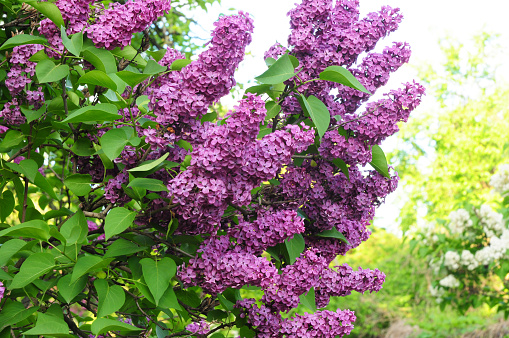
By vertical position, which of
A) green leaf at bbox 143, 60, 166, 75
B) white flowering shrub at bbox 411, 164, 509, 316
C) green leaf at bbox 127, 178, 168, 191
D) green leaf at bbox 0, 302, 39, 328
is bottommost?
green leaf at bbox 0, 302, 39, 328

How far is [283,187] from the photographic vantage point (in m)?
1.68

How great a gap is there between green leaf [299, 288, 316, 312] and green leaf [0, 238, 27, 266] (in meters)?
0.93

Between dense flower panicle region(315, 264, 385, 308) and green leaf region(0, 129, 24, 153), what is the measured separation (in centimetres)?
127

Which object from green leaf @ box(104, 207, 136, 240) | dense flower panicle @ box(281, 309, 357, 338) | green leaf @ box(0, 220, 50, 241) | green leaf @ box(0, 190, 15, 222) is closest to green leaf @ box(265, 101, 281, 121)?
green leaf @ box(104, 207, 136, 240)

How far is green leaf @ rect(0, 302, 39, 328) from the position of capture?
147 cm

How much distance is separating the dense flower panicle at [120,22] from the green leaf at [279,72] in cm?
46

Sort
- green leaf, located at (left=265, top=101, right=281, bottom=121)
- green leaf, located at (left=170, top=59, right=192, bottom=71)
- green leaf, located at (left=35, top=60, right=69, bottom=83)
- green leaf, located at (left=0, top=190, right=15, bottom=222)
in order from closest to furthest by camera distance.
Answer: green leaf, located at (left=35, top=60, right=69, bottom=83), green leaf, located at (left=170, top=59, right=192, bottom=71), green leaf, located at (left=265, top=101, right=281, bottom=121), green leaf, located at (left=0, top=190, right=15, bottom=222)

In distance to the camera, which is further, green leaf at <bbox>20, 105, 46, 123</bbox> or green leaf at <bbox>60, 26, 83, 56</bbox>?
green leaf at <bbox>20, 105, 46, 123</bbox>

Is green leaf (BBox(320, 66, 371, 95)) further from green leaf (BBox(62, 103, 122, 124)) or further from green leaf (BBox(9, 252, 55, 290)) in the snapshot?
green leaf (BBox(9, 252, 55, 290))

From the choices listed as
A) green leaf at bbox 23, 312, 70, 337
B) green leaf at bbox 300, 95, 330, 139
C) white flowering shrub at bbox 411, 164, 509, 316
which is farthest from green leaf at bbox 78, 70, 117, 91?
white flowering shrub at bbox 411, 164, 509, 316

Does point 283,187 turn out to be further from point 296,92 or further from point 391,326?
point 391,326

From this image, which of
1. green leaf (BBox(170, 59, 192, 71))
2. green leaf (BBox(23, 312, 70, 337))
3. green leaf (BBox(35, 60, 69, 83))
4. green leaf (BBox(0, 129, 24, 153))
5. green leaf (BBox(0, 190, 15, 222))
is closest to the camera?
green leaf (BBox(23, 312, 70, 337))

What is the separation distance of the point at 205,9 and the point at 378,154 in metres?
3.51

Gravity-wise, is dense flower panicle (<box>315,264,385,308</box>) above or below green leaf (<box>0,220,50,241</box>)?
below
